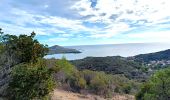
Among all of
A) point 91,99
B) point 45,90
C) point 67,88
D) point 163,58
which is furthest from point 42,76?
point 163,58

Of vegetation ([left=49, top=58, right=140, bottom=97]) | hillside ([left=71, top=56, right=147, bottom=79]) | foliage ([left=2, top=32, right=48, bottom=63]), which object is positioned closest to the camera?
foliage ([left=2, top=32, right=48, bottom=63])

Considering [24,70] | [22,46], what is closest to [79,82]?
[22,46]

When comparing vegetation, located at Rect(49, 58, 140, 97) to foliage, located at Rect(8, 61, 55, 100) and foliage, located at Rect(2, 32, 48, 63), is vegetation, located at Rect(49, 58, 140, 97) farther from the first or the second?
foliage, located at Rect(8, 61, 55, 100)

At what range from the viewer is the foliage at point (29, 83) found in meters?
18.5

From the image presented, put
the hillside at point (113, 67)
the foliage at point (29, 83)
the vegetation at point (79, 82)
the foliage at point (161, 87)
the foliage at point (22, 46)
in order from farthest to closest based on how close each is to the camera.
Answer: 1. the hillside at point (113, 67)
2. the vegetation at point (79, 82)
3. the foliage at point (161, 87)
4. the foliage at point (22, 46)
5. the foliage at point (29, 83)

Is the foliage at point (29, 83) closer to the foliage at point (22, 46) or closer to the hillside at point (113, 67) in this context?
the foliage at point (22, 46)

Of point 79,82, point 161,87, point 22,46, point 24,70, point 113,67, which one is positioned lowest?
point 113,67

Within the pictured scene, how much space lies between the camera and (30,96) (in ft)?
61.2

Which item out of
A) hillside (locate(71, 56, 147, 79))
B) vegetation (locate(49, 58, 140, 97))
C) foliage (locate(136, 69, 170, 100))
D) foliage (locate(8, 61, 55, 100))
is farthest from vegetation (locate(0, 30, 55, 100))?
hillside (locate(71, 56, 147, 79))

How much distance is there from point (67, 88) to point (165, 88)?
21607 mm

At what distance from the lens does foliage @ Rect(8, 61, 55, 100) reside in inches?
729

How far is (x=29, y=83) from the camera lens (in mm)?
18531

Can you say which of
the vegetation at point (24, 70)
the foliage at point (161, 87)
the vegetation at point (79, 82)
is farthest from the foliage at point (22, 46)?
the vegetation at point (79, 82)

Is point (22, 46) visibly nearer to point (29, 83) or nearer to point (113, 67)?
point (29, 83)
